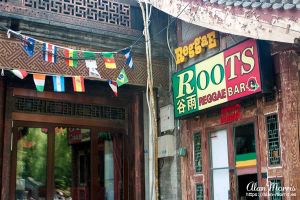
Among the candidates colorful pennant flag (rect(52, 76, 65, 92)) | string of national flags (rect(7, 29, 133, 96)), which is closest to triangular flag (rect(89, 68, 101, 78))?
string of national flags (rect(7, 29, 133, 96))

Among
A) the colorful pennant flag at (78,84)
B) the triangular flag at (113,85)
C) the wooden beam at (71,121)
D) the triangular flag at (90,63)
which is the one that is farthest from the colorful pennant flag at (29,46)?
the triangular flag at (113,85)

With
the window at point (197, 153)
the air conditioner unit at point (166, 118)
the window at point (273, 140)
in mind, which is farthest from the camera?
the air conditioner unit at point (166, 118)

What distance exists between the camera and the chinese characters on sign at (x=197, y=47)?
8234 millimetres

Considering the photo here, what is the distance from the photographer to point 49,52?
801 centimetres

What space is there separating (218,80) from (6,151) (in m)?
4.15

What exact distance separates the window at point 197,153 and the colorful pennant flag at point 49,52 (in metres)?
3.08

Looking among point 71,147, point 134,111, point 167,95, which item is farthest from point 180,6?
point 71,147

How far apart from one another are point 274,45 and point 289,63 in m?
0.39

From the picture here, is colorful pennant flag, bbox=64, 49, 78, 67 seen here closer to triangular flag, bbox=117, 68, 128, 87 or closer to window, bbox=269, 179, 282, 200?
triangular flag, bbox=117, 68, 128, 87

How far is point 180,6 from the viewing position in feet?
27.3

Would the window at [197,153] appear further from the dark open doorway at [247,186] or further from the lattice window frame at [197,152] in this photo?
the dark open doorway at [247,186]

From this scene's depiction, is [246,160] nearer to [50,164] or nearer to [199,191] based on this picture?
[199,191]

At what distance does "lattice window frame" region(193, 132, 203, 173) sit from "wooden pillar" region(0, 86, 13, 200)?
3.54 m

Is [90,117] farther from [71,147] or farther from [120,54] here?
[120,54]
